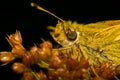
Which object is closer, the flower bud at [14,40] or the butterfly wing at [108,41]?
the flower bud at [14,40]

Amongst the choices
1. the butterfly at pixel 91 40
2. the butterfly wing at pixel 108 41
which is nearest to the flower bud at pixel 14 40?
the butterfly at pixel 91 40

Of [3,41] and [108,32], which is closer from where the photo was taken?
[108,32]

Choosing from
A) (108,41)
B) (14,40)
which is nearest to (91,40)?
(108,41)

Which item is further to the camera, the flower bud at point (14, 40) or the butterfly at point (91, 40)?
the butterfly at point (91, 40)

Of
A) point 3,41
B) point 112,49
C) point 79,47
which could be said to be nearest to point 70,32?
point 79,47

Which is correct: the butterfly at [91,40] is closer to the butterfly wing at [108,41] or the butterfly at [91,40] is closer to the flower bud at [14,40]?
the butterfly wing at [108,41]

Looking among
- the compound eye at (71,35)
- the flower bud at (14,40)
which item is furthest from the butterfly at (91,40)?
the flower bud at (14,40)

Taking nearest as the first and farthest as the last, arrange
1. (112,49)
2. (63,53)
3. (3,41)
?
1. (63,53)
2. (112,49)
3. (3,41)

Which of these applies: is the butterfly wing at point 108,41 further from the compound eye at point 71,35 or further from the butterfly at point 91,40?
the compound eye at point 71,35

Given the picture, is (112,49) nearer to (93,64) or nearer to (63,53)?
(93,64)

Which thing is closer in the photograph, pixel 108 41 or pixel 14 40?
pixel 14 40

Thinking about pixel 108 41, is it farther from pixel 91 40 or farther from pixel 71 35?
pixel 71 35
